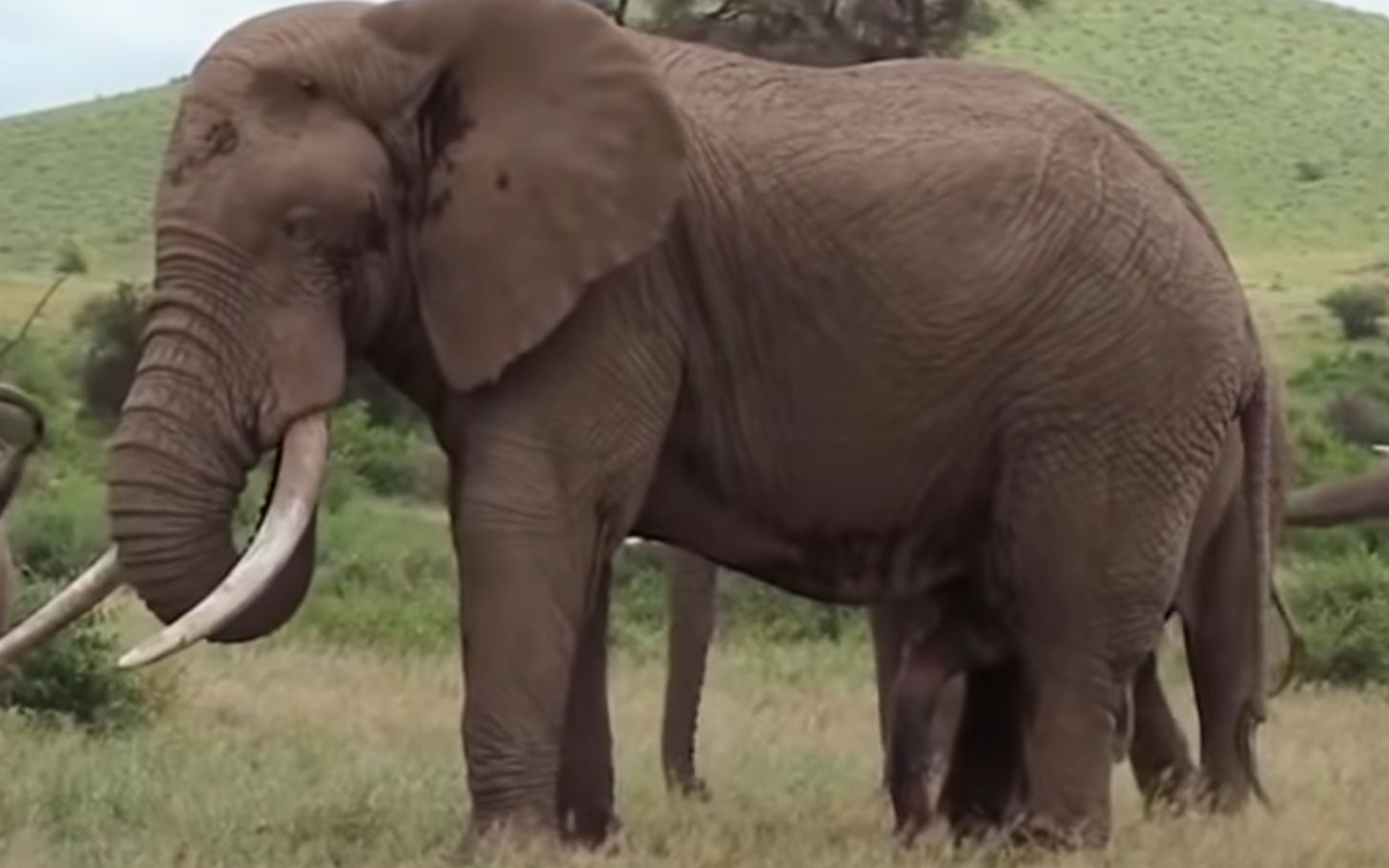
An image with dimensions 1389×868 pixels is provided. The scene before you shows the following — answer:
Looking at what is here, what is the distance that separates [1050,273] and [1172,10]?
90549mm

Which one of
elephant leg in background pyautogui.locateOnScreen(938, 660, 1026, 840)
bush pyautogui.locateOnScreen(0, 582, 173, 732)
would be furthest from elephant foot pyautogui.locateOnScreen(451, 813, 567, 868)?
bush pyautogui.locateOnScreen(0, 582, 173, 732)

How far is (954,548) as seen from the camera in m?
9.37

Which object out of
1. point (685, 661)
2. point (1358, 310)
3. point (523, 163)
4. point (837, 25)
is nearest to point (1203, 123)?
point (1358, 310)

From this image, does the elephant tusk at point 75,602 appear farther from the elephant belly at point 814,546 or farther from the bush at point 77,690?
the bush at point 77,690

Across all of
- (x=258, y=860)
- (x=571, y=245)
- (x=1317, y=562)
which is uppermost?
(x=571, y=245)

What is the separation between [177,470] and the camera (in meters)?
8.09

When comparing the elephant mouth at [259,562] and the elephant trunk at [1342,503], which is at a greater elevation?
the elephant mouth at [259,562]

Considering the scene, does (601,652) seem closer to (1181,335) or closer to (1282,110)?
(1181,335)

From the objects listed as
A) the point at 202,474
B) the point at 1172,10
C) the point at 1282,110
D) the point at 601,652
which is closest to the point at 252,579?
the point at 202,474

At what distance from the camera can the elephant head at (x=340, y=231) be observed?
812 centimetres

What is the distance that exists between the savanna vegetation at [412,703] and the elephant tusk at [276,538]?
70cm

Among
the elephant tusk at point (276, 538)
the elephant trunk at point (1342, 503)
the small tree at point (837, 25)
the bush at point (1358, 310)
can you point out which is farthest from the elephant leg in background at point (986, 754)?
the bush at point (1358, 310)

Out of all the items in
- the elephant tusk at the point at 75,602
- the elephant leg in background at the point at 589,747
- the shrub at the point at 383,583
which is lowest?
the shrub at the point at 383,583

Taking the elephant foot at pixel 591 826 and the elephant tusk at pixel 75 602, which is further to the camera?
the elephant foot at pixel 591 826
